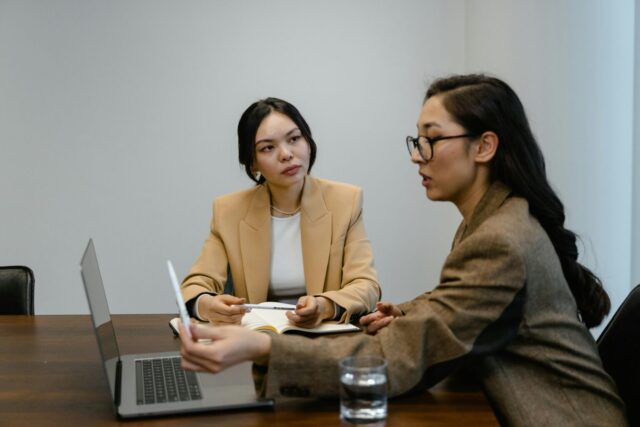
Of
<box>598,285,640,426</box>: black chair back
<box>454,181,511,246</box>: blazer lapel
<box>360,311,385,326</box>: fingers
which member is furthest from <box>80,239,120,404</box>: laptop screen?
<box>598,285,640,426</box>: black chair back

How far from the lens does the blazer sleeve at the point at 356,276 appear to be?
2.13 metres

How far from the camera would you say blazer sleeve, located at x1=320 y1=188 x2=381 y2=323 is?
2133 millimetres

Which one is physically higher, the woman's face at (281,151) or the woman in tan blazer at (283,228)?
the woman's face at (281,151)

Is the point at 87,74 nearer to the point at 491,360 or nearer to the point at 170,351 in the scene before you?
the point at 170,351

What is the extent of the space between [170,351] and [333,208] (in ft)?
3.20

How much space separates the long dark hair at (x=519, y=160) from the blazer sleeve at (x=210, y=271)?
1047 mm

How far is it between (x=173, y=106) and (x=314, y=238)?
1918 millimetres

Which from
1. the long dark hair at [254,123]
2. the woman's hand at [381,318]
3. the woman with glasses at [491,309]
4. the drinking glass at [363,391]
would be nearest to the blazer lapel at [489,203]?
the woman with glasses at [491,309]

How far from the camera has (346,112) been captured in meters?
4.20

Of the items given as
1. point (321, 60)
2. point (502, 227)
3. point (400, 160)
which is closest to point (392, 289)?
point (400, 160)

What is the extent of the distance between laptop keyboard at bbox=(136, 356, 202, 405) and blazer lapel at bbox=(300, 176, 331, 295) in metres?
0.85

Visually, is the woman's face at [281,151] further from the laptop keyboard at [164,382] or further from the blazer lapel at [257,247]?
the laptop keyboard at [164,382]

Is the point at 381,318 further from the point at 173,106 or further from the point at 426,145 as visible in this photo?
the point at 173,106

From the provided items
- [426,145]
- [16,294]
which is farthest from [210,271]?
[426,145]
